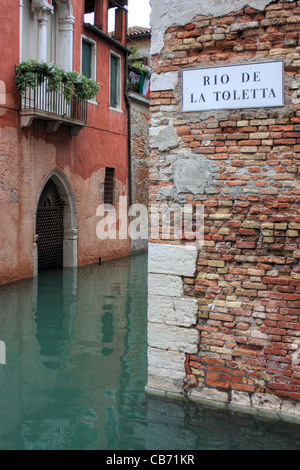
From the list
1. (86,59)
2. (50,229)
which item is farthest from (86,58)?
(50,229)

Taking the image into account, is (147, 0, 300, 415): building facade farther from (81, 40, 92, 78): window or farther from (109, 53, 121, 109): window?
(109, 53, 121, 109): window

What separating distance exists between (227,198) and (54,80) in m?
6.92

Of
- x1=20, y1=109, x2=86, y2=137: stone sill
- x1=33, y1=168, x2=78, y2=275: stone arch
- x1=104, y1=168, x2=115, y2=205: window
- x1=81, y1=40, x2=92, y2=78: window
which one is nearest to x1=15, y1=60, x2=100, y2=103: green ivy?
x1=20, y1=109, x2=86, y2=137: stone sill

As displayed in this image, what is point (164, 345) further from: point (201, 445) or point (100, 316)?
point (100, 316)

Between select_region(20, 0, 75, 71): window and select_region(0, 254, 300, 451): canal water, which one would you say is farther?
select_region(20, 0, 75, 71): window

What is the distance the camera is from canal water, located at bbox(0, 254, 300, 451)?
3.73 metres

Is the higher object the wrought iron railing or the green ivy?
the green ivy

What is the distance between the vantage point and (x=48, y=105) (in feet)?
33.8

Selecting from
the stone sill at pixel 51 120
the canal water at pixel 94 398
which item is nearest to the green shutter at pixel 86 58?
the stone sill at pixel 51 120

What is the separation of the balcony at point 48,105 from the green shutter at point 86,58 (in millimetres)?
1290

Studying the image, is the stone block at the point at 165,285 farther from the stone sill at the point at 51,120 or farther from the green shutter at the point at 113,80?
the green shutter at the point at 113,80

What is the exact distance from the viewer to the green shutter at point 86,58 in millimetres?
12273

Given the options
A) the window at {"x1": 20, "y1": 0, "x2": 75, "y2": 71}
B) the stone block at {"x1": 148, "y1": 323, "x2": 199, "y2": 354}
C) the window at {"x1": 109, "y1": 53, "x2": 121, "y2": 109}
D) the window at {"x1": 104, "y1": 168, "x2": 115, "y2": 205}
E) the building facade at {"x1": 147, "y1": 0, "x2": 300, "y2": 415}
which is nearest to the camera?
the building facade at {"x1": 147, "y1": 0, "x2": 300, "y2": 415}

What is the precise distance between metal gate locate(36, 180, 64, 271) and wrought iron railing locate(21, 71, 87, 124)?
1.61 metres
